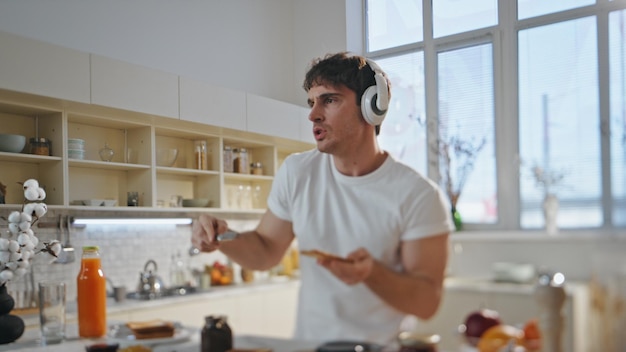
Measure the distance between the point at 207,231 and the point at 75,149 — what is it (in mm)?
1304

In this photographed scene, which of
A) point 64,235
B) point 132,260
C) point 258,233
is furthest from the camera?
point 132,260

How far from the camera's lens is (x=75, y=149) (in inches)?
82.0

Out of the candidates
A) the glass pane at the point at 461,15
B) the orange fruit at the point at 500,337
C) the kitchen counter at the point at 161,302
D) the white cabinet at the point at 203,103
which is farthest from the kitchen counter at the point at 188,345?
the white cabinet at the point at 203,103

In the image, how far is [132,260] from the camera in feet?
8.27

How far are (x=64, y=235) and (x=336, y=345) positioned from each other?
1.68m

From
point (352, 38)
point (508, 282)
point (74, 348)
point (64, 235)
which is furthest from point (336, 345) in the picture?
point (64, 235)

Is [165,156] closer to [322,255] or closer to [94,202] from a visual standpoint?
[94,202]

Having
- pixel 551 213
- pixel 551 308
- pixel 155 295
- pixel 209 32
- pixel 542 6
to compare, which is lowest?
pixel 155 295

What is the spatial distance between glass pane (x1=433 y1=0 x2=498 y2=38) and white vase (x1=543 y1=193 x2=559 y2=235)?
23 cm

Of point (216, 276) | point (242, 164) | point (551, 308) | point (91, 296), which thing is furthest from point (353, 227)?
point (216, 276)

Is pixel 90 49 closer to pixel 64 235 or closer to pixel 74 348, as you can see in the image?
pixel 64 235

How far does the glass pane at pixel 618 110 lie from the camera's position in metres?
0.66

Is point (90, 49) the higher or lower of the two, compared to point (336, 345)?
higher

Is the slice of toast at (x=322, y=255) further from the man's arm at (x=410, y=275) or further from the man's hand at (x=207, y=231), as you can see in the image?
the man's hand at (x=207, y=231)
